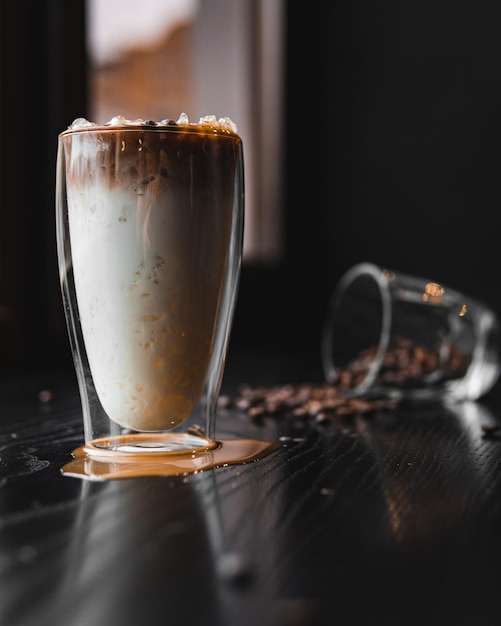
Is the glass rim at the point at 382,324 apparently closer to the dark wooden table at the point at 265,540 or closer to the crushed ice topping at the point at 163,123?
the dark wooden table at the point at 265,540

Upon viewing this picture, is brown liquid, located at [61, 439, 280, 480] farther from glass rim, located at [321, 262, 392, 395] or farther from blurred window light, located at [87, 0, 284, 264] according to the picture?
blurred window light, located at [87, 0, 284, 264]

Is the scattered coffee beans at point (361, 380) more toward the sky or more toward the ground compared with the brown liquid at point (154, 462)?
more toward the ground

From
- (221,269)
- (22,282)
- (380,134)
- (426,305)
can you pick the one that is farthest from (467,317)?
(380,134)

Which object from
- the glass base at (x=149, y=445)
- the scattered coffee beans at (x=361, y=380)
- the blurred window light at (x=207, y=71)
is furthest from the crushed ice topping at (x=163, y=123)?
the blurred window light at (x=207, y=71)

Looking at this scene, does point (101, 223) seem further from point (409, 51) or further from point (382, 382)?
point (409, 51)

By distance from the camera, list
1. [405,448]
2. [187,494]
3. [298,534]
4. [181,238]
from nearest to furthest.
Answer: [298,534] < [187,494] < [181,238] < [405,448]

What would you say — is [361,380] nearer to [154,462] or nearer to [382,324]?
[382,324]
